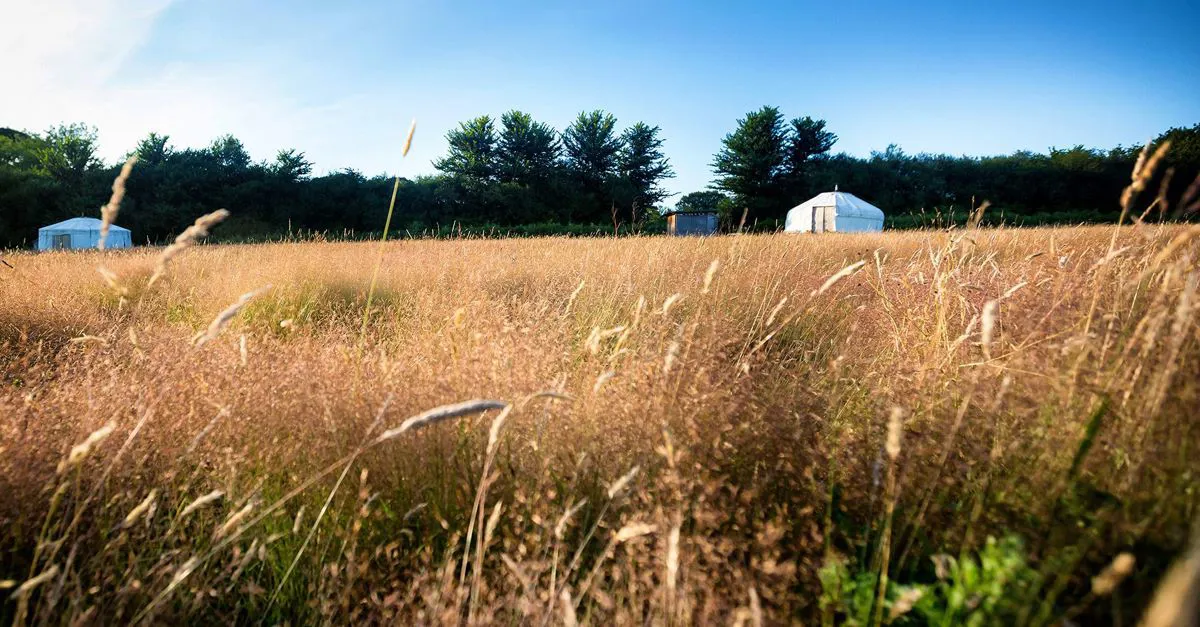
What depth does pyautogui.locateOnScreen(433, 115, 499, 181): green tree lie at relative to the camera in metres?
29.7

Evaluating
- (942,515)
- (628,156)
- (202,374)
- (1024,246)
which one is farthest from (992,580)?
(628,156)

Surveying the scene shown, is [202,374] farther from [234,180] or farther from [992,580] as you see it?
[234,180]

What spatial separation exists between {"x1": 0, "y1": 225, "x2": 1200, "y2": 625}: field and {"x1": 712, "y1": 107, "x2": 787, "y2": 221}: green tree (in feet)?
102

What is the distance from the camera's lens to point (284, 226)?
25250mm

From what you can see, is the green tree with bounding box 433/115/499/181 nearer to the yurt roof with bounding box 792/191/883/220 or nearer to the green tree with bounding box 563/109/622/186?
the green tree with bounding box 563/109/622/186

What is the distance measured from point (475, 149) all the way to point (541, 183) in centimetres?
362

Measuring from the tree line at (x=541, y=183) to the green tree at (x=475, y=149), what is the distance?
0.07 meters

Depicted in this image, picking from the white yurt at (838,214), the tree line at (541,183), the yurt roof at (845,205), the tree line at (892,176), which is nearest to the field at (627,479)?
the tree line at (541,183)

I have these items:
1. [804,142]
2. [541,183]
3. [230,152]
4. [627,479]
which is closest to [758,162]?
[804,142]

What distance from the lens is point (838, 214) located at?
2631cm

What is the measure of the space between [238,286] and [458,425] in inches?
149

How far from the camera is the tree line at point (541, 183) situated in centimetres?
2431

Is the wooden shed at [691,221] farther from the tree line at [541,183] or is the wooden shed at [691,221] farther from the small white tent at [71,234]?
the small white tent at [71,234]

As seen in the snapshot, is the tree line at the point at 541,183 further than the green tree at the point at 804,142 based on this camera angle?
No
